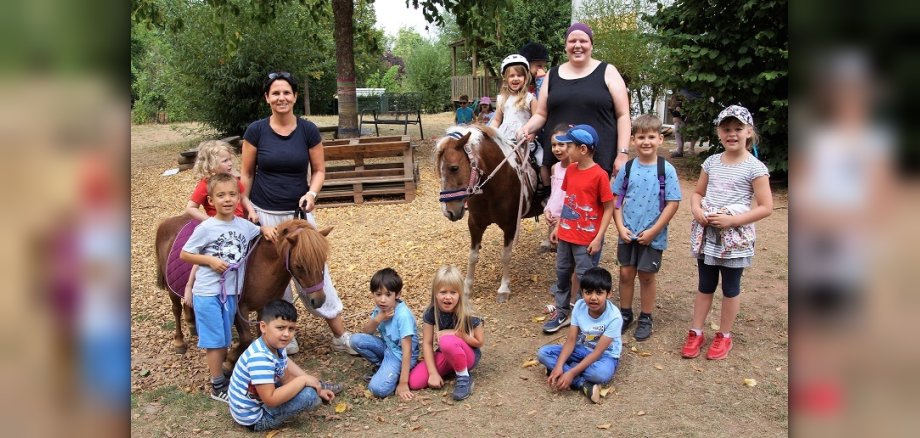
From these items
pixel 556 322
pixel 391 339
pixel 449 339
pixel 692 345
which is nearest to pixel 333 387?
pixel 391 339

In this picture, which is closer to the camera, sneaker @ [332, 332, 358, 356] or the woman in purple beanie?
sneaker @ [332, 332, 358, 356]

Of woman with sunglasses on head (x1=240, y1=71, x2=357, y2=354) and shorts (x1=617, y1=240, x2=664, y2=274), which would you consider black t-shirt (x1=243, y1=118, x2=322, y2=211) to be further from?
shorts (x1=617, y1=240, x2=664, y2=274)

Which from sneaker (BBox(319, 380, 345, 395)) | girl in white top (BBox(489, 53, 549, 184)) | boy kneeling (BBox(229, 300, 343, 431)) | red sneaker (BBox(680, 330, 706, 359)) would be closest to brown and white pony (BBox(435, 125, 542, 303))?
girl in white top (BBox(489, 53, 549, 184))

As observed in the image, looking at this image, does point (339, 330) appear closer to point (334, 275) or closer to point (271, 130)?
point (271, 130)

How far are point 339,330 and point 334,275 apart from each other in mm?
1969

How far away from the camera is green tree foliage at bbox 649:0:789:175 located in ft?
28.3

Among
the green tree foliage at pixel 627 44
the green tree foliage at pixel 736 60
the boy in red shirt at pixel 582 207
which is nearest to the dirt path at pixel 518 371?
the boy in red shirt at pixel 582 207

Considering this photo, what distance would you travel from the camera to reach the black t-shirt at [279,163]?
164 inches

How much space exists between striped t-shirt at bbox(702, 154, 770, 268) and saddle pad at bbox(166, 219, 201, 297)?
3.46 meters

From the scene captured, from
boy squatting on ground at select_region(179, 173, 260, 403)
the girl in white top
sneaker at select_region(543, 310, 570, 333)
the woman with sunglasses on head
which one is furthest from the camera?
the girl in white top

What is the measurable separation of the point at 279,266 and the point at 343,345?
3.23 ft

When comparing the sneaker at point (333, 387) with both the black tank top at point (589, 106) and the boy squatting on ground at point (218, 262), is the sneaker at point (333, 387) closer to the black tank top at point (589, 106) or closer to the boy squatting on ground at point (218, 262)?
the boy squatting on ground at point (218, 262)
